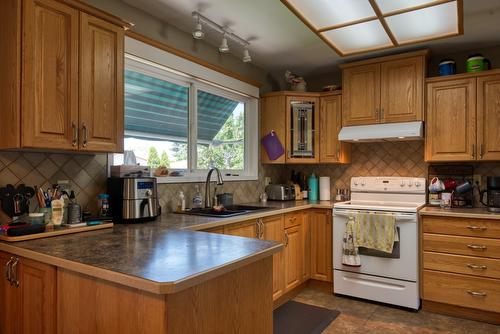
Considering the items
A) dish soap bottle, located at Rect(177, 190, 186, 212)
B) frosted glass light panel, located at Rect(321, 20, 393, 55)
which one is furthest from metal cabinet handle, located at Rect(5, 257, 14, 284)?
frosted glass light panel, located at Rect(321, 20, 393, 55)

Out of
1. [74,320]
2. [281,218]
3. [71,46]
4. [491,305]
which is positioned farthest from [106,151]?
[491,305]

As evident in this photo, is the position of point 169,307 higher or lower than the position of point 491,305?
higher

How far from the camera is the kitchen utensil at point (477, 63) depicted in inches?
121

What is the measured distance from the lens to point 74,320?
50.7 inches

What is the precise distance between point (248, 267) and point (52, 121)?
4.02 ft

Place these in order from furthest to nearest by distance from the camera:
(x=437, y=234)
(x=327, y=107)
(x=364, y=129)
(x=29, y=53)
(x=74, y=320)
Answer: (x=327, y=107) < (x=364, y=129) < (x=437, y=234) < (x=29, y=53) < (x=74, y=320)

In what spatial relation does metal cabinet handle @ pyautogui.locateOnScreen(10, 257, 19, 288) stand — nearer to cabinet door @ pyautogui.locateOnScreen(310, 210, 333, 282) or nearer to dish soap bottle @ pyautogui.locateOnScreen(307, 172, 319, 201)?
cabinet door @ pyautogui.locateOnScreen(310, 210, 333, 282)

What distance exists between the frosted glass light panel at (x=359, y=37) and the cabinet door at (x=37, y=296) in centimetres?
221

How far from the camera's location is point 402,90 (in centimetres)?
334

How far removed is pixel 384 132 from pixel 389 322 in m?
1.70

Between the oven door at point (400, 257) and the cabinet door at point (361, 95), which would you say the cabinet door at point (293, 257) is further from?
the cabinet door at point (361, 95)

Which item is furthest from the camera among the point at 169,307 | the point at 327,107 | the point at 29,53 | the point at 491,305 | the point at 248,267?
the point at 327,107

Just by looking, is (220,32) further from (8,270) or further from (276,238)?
(8,270)

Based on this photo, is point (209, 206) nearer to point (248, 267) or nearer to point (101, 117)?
point (101, 117)
